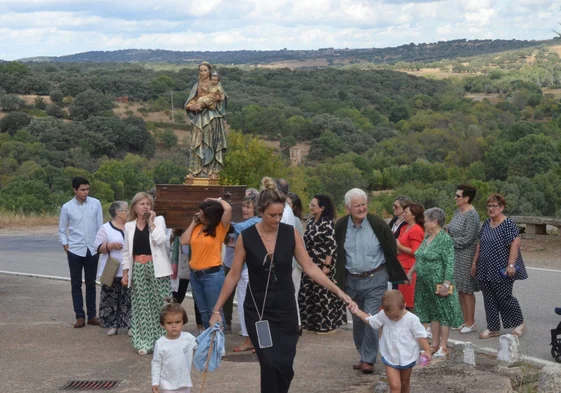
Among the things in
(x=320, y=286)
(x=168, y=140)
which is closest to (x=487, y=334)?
(x=320, y=286)

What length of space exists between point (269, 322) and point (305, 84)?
114 meters

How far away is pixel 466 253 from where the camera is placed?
37.7 ft

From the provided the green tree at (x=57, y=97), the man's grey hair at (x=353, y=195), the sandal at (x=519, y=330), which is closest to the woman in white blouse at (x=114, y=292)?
the man's grey hair at (x=353, y=195)

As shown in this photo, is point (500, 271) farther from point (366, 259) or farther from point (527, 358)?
point (366, 259)

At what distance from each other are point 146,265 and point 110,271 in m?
0.73

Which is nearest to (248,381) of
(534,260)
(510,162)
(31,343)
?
(31,343)

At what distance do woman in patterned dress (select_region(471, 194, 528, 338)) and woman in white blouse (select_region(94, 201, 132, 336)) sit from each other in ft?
13.5

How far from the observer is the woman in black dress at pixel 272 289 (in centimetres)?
686

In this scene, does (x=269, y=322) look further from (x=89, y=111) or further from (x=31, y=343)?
(x=89, y=111)

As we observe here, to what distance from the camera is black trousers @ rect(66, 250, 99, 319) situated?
11570 mm

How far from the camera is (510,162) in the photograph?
62.2m

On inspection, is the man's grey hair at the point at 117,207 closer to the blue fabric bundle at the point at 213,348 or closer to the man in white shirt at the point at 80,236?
the man in white shirt at the point at 80,236

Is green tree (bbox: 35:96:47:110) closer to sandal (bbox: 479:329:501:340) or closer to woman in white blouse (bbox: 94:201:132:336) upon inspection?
woman in white blouse (bbox: 94:201:132:336)

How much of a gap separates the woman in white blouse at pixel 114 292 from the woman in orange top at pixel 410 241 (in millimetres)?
3151
